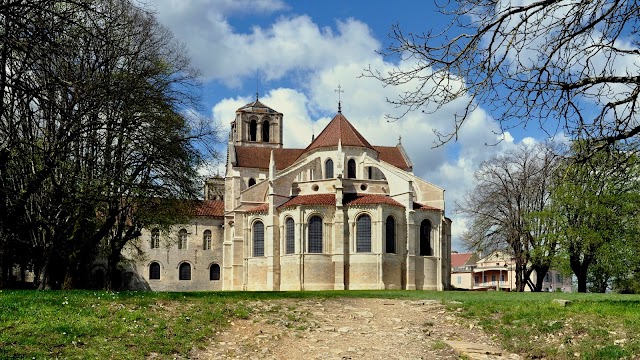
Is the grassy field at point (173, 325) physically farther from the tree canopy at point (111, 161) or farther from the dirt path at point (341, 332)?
the tree canopy at point (111, 161)

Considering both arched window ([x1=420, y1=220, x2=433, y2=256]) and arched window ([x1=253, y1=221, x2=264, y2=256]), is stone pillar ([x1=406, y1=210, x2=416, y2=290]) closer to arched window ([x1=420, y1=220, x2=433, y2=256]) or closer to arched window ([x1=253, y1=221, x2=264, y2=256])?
arched window ([x1=420, y1=220, x2=433, y2=256])

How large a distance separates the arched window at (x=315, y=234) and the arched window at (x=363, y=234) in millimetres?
2571

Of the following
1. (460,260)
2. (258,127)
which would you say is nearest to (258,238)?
(258,127)

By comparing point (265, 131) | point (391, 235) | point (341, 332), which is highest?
point (265, 131)

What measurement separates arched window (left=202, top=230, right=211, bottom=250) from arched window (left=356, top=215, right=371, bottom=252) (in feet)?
80.1

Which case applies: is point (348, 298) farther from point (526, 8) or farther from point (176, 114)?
point (526, 8)

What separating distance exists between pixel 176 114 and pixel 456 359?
17.8 m

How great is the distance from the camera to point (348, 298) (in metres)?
21.8

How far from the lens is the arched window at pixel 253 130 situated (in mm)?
74812

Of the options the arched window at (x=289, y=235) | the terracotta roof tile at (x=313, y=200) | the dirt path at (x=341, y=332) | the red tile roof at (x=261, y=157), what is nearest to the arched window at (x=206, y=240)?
the red tile roof at (x=261, y=157)

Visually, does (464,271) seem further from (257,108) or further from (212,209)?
(212,209)

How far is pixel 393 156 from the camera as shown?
66188 millimetres

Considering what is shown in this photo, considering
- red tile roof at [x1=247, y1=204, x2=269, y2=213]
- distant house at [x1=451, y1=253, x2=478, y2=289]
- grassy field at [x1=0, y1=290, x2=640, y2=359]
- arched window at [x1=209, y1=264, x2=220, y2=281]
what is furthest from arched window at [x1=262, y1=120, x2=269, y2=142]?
grassy field at [x1=0, y1=290, x2=640, y2=359]

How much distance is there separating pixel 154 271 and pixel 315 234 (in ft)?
82.0
